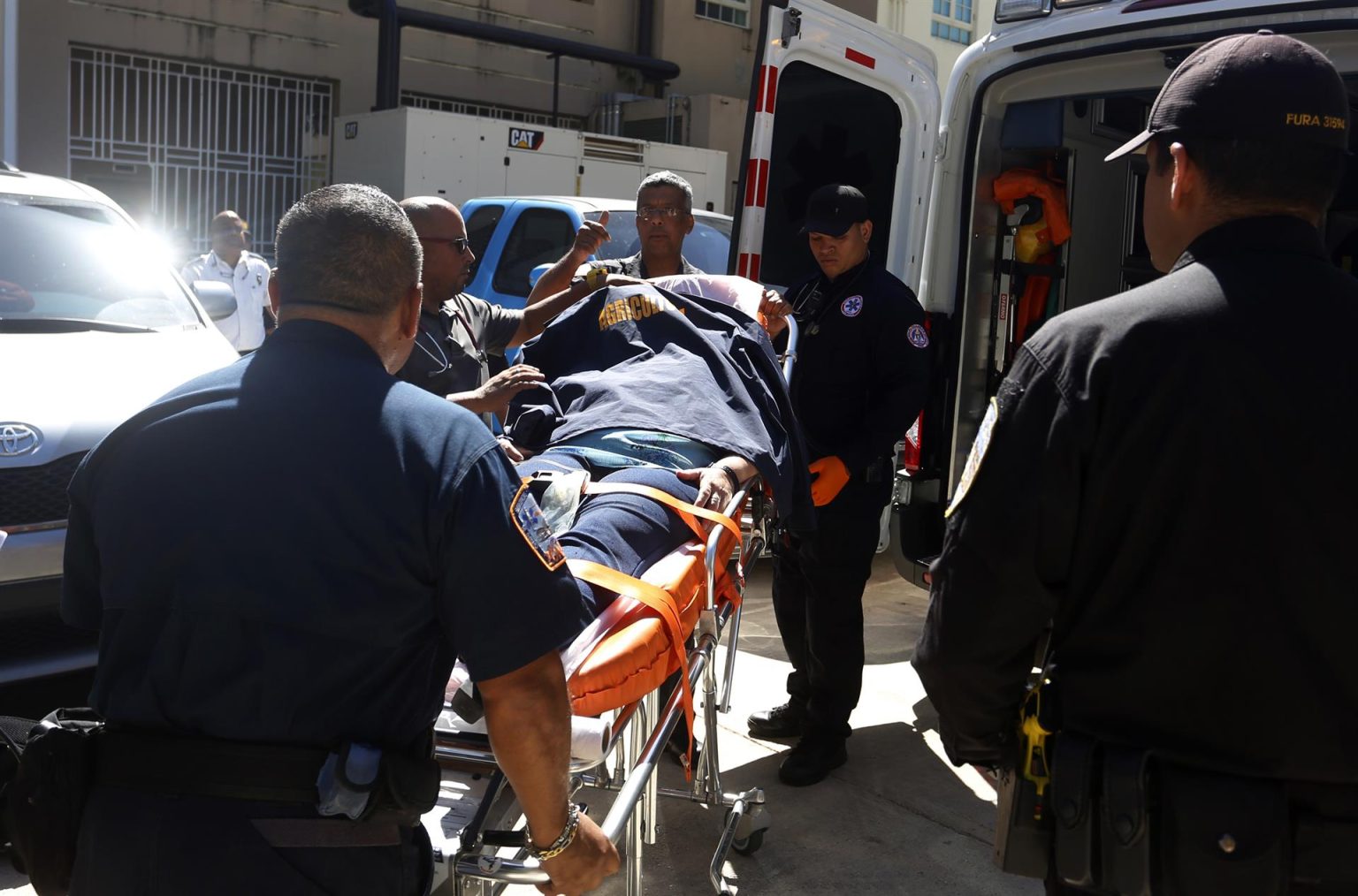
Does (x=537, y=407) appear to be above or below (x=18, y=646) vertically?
above

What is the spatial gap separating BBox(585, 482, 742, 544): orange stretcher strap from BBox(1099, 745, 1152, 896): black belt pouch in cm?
119

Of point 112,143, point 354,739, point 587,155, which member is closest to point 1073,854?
point 354,739

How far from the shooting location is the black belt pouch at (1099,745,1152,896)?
155 centimetres

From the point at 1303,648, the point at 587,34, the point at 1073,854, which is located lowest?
the point at 1073,854

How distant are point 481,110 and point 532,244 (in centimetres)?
773

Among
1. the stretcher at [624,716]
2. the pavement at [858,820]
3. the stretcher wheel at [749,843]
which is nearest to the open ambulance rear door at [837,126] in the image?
the pavement at [858,820]

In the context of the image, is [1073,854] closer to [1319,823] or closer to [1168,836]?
[1168,836]

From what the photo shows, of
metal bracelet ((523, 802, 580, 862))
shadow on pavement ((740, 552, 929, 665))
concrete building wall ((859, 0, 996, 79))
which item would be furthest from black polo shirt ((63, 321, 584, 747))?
concrete building wall ((859, 0, 996, 79))

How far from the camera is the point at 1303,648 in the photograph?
1.54m

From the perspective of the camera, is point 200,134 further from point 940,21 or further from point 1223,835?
point 1223,835

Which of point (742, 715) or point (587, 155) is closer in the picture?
point (742, 715)

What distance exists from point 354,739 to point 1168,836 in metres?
1.06

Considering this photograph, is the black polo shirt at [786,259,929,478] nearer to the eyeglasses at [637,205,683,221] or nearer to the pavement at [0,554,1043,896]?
the eyeglasses at [637,205,683,221]

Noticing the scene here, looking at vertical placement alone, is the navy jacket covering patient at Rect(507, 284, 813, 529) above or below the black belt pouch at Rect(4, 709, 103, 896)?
above
